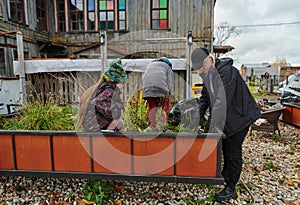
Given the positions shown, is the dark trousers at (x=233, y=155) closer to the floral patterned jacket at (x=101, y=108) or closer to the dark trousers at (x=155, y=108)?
the dark trousers at (x=155, y=108)

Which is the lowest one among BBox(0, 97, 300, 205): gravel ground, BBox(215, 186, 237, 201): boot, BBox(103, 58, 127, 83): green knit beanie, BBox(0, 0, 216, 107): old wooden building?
BBox(0, 97, 300, 205): gravel ground

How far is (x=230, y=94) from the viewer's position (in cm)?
203

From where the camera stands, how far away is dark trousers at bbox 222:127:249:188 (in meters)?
2.17

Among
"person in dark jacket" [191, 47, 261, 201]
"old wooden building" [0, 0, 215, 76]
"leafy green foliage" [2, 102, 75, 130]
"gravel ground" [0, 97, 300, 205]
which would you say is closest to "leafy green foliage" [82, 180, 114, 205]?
"gravel ground" [0, 97, 300, 205]

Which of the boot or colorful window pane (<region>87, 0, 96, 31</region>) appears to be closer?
the boot

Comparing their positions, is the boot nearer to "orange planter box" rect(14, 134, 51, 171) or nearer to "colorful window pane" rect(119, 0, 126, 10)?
"orange planter box" rect(14, 134, 51, 171)

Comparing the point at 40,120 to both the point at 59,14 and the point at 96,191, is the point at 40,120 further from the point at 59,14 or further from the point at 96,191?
the point at 59,14

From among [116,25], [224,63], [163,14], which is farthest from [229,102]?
[116,25]

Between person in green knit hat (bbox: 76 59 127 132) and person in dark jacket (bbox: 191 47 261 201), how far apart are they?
854 millimetres

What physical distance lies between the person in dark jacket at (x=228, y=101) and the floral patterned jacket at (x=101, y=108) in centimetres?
92

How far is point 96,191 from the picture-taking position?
2.36 m

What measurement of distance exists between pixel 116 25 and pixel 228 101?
8705mm

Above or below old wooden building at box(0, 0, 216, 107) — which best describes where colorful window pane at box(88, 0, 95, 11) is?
above

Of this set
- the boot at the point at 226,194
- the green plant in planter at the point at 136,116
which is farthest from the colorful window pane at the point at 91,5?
the boot at the point at 226,194
